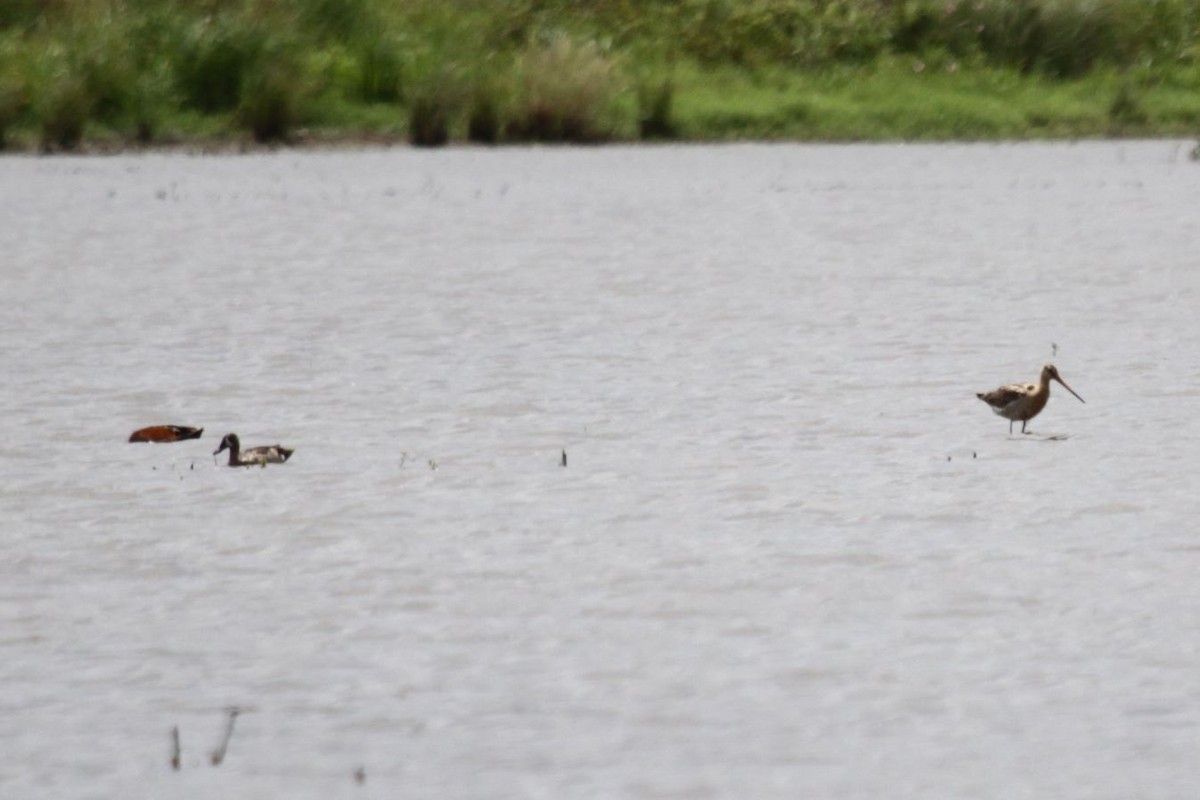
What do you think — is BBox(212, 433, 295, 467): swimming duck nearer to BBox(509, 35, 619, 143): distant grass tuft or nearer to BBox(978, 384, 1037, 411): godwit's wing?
BBox(978, 384, 1037, 411): godwit's wing

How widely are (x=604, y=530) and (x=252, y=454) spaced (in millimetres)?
1666

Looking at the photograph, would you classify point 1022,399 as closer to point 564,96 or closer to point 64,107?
point 564,96

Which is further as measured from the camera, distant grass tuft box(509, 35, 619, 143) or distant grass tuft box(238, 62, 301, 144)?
distant grass tuft box(238, 62, 301, 144)

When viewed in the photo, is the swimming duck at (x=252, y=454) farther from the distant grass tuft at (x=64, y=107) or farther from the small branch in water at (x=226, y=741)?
the distant grass tuft at (x=64, y=107)

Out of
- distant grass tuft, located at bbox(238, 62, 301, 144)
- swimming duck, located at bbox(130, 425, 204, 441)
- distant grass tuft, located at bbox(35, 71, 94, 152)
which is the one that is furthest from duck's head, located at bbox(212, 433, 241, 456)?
distant grass tuft, located at bbox(238, 62, 301, 144)

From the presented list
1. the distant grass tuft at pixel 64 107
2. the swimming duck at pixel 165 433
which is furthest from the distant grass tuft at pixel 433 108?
the swimming duck at pixel 165 433

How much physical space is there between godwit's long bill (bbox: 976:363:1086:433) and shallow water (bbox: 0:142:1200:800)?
0.42 ft

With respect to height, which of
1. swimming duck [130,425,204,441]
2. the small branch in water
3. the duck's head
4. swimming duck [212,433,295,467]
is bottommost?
swimming duck [130,425,204,441]

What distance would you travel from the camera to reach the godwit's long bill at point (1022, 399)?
9.59 meters

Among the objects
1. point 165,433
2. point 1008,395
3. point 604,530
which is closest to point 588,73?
point 1008,395

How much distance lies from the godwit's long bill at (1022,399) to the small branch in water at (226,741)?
15.0ft

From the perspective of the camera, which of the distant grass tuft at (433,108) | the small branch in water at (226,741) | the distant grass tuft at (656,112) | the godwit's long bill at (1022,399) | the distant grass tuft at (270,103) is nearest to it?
the small branch in water at (226,741)

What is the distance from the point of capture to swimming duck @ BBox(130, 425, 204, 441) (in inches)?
373

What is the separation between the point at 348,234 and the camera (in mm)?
19828
